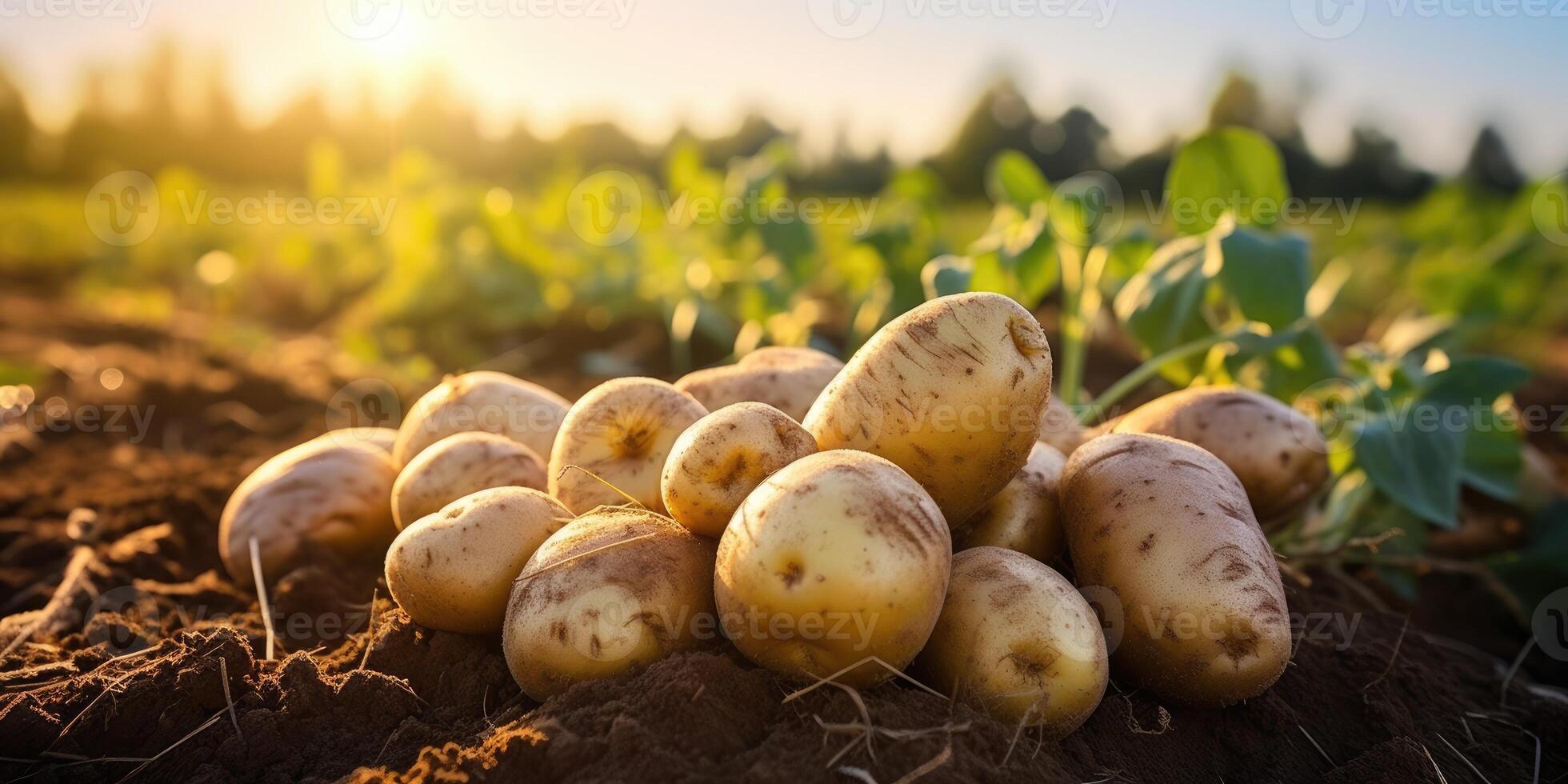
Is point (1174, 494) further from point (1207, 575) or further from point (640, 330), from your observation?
point (640, 330)

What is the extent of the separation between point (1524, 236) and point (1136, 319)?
8.87 feet

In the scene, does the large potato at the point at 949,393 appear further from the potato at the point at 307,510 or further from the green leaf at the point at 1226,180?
the green leaf at the point at 1226,180

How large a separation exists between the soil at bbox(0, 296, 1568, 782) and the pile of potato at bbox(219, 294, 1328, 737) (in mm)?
85

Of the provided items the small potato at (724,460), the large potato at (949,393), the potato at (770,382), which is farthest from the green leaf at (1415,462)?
the small potato at (724,460)

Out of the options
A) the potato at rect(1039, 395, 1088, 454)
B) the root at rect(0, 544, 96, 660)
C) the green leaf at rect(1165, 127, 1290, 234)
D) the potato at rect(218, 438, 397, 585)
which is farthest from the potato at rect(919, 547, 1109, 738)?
the green leaf at rect(1165, 127, 1290, 234)

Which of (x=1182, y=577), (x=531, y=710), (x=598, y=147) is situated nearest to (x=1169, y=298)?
(x=1182, y=577)

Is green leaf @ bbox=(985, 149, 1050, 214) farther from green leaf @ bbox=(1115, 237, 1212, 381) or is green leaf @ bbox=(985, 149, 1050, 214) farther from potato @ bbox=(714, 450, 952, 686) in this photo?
potato @ bbox=(714, 450, 952, 686)

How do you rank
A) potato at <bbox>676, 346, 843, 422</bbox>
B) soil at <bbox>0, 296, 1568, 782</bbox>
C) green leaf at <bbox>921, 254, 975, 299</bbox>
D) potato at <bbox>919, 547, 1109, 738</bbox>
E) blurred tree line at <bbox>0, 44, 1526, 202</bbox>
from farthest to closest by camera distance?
1. blurred tree line at <bbox>0, 44, 1526, 202</bbox>
2. green leaf at <bbox>921, 254, 975, 299</bbox>
3. potato at <bbox>676, 346, 843, 422</bbox>
4. potato at <bbox>919, 547, 1109, 738</bbox>
5. soil at <bbox>0, 296, 1568, 782</bbox>

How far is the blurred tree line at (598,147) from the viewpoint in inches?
607

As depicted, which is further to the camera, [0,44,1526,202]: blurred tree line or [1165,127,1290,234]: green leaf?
[0,44,1526,202]: blurred tree line

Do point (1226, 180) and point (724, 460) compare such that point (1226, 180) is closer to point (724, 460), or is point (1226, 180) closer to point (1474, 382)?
point (1474, 382)

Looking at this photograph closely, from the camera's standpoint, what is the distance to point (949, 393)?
1.76 meters

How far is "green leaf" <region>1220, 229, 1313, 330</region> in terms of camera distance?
294 cm

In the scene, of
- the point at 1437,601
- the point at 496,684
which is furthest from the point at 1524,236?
the point at 496,684
